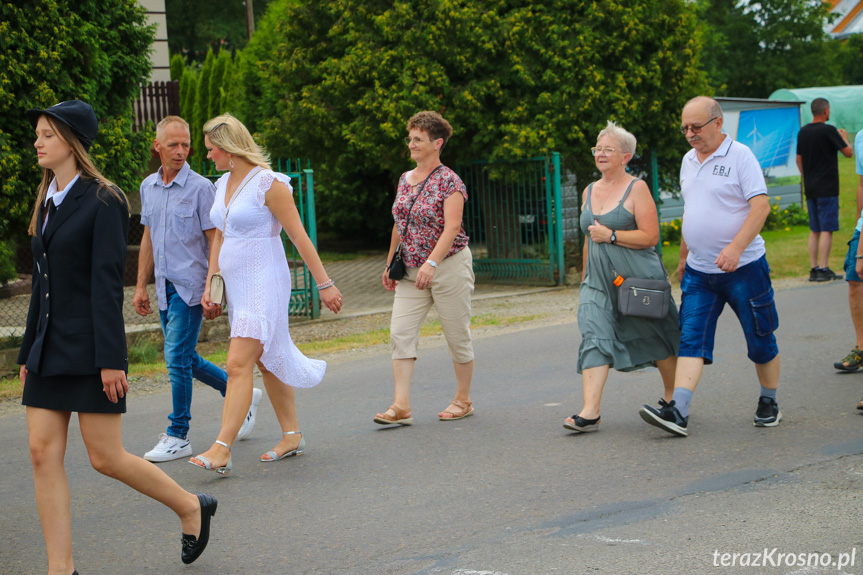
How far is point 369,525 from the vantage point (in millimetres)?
4434

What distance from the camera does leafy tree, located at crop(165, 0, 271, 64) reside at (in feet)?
151

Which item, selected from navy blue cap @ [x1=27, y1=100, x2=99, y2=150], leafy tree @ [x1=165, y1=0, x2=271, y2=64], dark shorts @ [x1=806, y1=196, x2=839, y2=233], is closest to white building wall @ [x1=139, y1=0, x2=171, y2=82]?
dark shorts @ [x1=806, y1=196, x2=839, y2=233]

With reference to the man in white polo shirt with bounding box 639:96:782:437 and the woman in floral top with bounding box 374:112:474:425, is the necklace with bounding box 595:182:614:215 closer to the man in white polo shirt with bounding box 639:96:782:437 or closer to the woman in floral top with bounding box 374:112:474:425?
the man in white polo shirt with bounding box 639:96:782:437

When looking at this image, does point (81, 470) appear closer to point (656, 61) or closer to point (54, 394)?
point (54, 394)

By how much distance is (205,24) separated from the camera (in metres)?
Result: 46.2

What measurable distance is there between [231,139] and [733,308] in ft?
9.72

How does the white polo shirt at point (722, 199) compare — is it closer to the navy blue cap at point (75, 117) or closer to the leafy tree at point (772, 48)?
the navy blue cap at point (75, 117)

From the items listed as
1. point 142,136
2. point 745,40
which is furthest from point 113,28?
point 745,40

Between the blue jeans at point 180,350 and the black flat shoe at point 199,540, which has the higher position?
the blue jeans at point 180,350

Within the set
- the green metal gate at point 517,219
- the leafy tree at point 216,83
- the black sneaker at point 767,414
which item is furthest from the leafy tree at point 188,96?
the black sneaker at point 767,414

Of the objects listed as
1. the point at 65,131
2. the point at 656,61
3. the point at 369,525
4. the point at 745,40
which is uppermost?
the point at 745,40

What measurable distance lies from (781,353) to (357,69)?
7.74 meters

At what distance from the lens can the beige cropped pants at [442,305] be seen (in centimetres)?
623

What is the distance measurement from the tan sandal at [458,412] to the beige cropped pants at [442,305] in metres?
0.30
